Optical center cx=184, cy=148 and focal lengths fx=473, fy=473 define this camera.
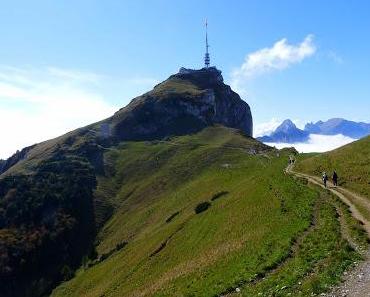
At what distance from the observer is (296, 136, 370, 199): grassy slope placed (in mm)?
61750

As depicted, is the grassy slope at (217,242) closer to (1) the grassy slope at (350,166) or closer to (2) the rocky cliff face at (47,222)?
(1) the grassy slope at (350,166)

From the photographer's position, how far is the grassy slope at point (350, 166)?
203 ft

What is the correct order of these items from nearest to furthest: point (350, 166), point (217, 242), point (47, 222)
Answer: point (217, 242), point (350, 166), point (47, 222)

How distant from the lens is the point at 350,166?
71.1m

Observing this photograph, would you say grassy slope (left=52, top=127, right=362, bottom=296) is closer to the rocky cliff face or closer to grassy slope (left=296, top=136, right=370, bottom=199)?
grassy slope (left=296, top=136, right=370, bottom=199)

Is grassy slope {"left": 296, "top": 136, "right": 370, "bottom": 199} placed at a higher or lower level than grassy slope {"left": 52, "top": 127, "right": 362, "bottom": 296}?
higher

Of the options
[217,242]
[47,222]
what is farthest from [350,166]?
[47,222]

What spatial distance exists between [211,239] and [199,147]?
412ft

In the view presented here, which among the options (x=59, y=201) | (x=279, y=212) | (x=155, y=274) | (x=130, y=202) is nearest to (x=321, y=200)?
(x=279, y=212)

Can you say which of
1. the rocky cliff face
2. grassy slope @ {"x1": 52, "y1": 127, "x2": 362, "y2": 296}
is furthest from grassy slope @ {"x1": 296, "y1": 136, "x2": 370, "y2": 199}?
the rocky cliff face

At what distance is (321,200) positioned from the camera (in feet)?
183

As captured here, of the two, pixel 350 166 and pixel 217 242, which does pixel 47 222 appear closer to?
pixel 350 166

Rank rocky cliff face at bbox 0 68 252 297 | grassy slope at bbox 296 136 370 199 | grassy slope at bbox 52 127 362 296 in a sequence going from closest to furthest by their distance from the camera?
grassy slope at bbox 52 127 362 296
grassy slope at bbox 296 136 370 199
rocky cliff face at bbox 0 68 252 297

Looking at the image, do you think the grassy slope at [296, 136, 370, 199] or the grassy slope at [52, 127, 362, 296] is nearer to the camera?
the grassy slope at [52, 127, 362, 296]
